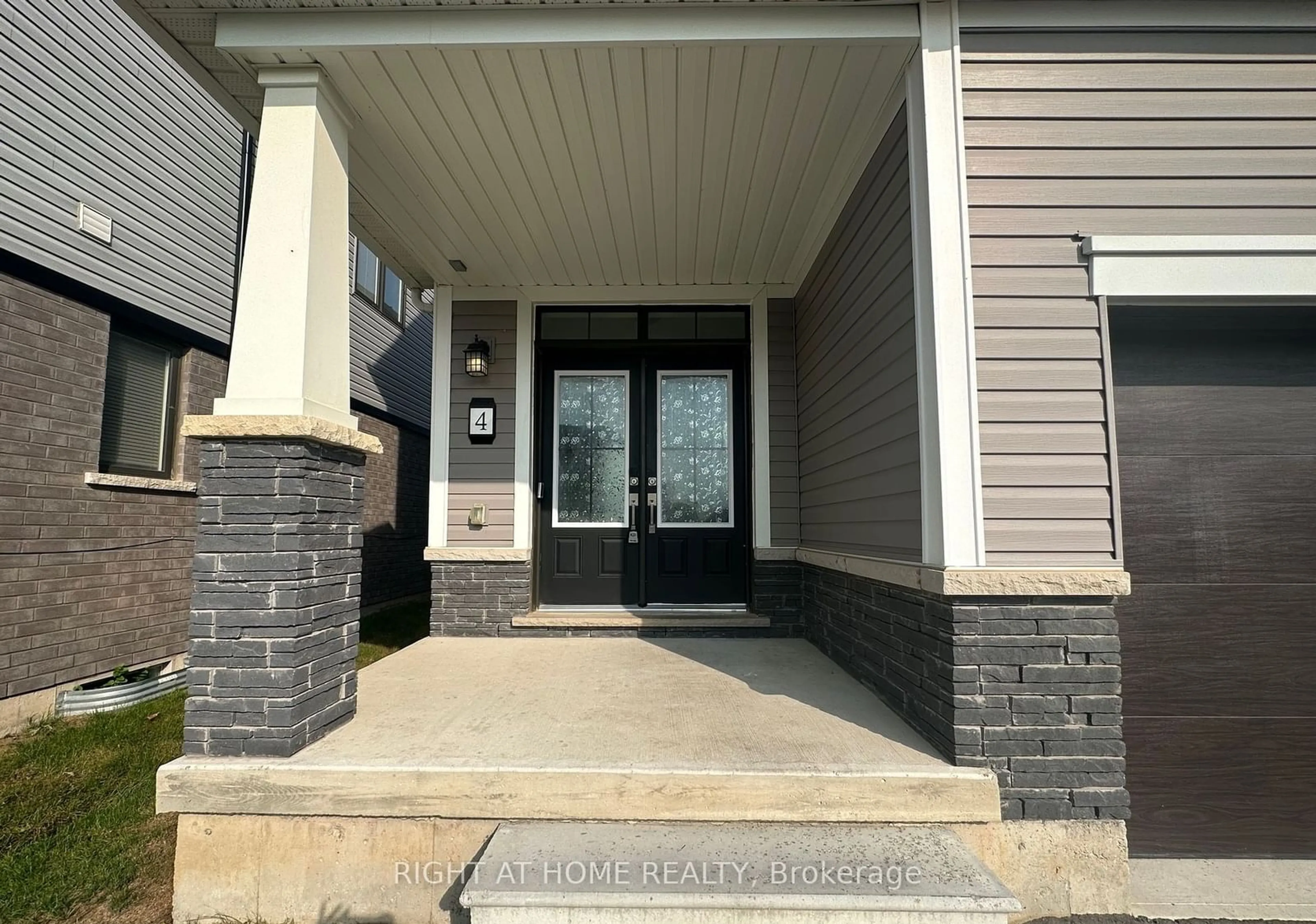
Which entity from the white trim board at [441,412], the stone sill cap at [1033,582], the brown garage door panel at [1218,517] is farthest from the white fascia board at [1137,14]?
the white trim board at [441,412]

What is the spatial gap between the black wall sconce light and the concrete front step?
3170 millimetres

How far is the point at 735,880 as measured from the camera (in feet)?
5.74

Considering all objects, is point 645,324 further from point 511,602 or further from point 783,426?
point 511,602

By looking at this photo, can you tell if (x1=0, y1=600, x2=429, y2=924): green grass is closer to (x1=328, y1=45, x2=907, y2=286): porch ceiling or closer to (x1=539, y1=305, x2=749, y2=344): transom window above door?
(x1=328, y1=45, x2=907, y2=286): porch ceiling

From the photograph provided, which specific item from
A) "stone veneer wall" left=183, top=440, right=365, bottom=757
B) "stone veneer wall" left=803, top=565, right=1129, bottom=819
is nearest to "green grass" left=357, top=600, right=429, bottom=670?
"stone veneer wall" left=183, top=440, right=365, bottom=757

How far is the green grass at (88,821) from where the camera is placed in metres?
2.13

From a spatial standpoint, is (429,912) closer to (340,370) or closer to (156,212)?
(340,370)

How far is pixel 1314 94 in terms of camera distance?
2312 mm

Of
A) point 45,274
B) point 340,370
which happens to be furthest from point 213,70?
point 45,274

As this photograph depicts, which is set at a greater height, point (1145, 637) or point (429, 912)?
point (1145, 637)

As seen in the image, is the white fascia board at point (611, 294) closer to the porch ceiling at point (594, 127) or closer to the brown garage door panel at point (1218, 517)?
the porch ceiling at point (594, 127)

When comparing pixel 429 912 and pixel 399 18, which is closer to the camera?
pixel 429 912

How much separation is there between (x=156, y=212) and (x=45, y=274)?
1171 millimetres

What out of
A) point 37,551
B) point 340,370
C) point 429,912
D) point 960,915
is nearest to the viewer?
point 960,915
